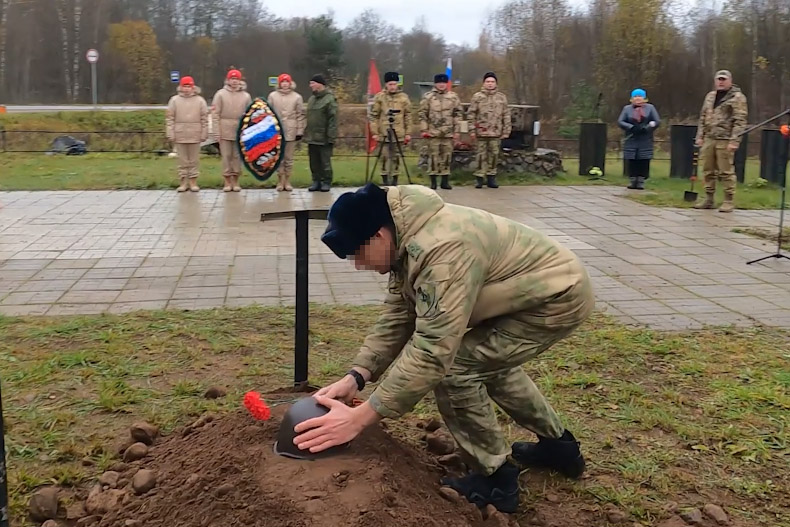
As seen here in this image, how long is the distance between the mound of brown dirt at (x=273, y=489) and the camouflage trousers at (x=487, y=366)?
→ 0.71 feet

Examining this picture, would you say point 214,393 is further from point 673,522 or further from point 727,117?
point 727,117

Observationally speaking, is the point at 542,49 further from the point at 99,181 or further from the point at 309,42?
the point at 99,181

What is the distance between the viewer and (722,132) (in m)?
10.8

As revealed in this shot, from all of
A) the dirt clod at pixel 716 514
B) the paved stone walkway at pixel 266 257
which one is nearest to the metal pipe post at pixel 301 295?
the dirt clod at pixel 716 514

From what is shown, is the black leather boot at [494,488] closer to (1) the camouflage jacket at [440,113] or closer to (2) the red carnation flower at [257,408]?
(2) the red carnation flower at [257,408]

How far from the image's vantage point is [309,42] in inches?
1478

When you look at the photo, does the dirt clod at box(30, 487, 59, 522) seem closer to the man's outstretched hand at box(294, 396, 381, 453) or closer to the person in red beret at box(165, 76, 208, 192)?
the man's outstretched hand at box(294, 396, 381, 453)

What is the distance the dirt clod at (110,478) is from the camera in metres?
3.16

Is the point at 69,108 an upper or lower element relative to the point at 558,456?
upper

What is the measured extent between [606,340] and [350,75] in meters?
35.4

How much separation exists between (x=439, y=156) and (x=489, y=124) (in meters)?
1.00

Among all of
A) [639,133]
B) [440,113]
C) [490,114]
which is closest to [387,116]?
[440,113]

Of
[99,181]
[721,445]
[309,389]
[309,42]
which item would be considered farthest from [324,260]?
[309,42]

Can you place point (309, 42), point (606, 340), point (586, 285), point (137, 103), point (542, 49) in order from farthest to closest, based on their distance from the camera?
point (137, 103) → point (309, 42) → point (542, 49) → point (606, 340) → point (586, 285)
